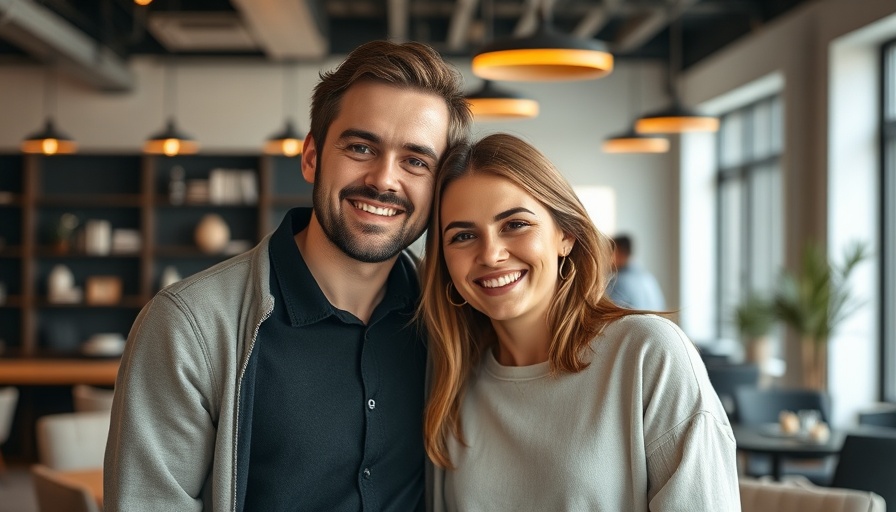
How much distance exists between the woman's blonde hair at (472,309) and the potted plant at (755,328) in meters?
6.81

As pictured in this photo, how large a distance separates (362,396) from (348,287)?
24cm

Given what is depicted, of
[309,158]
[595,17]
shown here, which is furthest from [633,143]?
[309,158]

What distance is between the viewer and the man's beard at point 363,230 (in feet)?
7.27

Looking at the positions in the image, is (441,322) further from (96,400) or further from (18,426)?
(18,426)

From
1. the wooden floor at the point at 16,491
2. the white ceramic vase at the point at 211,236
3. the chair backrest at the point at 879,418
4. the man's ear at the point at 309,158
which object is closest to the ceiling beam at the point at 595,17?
the white ceramic vase at the point at 211,236

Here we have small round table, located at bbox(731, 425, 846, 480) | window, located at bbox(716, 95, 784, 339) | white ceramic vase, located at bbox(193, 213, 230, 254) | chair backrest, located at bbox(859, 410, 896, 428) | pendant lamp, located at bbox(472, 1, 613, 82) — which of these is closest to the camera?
pendant lamp, located at bbox(472, 1, 613, 82)

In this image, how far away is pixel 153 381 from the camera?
6.61 ft

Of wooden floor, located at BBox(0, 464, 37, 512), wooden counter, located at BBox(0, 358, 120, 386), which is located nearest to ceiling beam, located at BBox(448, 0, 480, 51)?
wooden counter, located at BBox(0, 358, 120, 386)

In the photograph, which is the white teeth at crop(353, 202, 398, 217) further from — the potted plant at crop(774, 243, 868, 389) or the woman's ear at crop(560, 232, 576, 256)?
the potted plant at crop(774, 243, 868, 389)

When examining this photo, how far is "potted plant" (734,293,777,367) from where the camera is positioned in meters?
8.87

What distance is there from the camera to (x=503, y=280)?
2213 millimetres

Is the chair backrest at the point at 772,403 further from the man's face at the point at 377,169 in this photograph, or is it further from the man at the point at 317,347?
the man's face at the point at 377,169

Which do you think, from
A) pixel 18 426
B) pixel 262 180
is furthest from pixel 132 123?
pixel 18 426

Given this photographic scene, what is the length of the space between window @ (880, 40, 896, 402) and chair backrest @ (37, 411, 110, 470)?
17.5ft
